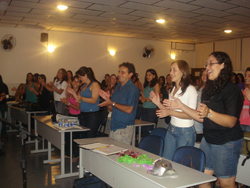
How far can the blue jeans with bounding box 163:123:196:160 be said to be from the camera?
2439mm

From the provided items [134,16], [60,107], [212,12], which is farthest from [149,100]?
[212,12]

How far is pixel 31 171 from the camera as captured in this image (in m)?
4.11

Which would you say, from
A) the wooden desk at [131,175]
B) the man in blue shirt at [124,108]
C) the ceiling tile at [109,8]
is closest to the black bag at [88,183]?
the wooden desk at [131,175]

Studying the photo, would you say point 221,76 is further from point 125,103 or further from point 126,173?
point 125,103

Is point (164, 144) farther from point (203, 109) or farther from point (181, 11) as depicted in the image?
point (181, 11)

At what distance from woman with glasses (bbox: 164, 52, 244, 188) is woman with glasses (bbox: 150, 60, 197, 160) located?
0.94ft

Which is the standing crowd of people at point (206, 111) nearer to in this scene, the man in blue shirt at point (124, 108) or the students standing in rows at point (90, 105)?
the man in blue shirt at point (124, 108)

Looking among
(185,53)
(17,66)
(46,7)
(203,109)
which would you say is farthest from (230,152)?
(185,53)

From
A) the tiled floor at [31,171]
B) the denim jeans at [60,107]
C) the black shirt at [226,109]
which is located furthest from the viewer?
the denim jeans at [60,107]

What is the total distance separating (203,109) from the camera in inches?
74.2

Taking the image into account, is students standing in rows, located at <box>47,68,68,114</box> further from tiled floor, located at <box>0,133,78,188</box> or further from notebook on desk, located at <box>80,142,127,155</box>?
notebook on desk, located at <box>80,142,127,155</box>

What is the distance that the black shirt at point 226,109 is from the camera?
6.50 ft

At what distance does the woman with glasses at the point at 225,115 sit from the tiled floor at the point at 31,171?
2270 millimetres

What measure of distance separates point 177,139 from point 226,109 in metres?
0.66
